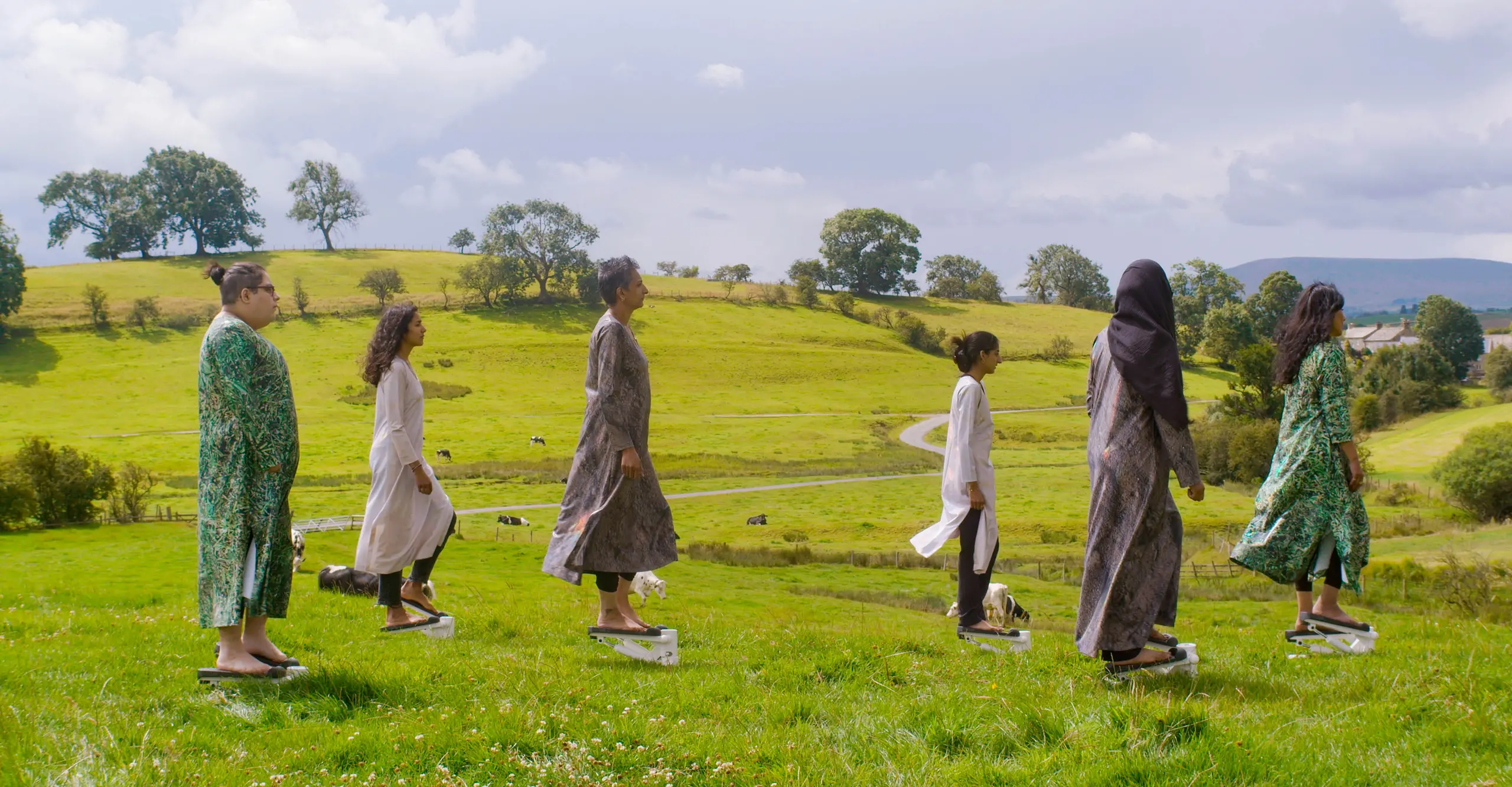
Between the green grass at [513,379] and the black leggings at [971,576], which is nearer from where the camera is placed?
the black leggings at [971,576]

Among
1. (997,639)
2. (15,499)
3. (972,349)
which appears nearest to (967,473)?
(972,349)

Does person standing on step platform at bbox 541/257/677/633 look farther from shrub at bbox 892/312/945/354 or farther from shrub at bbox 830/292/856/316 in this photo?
shrub at bbox 830/292/856/316

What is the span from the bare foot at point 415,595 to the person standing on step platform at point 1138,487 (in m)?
5.49

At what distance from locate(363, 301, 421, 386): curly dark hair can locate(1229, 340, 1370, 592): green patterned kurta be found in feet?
24.2

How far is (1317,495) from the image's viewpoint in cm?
825

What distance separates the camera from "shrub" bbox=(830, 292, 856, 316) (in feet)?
393

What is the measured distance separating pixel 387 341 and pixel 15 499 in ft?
88.2

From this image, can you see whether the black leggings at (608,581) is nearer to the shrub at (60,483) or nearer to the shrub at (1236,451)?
the shrub at (60,483)

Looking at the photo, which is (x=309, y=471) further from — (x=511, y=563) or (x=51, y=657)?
(x=51, y=657)

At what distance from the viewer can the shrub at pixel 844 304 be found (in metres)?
120

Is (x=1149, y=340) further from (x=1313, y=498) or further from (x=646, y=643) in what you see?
(x=646, y=643)

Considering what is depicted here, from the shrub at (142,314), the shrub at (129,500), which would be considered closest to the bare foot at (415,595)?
the shrub at (129,500)

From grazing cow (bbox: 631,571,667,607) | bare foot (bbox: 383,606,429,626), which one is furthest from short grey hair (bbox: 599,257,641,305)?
grazing cow (bbox: 631,571,667,607)

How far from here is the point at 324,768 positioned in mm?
4121
